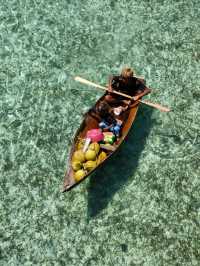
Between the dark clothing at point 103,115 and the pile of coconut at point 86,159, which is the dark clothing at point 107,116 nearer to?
the dark clothing at point 103,115

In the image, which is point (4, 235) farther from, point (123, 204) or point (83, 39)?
point (83, 39)

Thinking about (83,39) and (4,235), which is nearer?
(4,235)

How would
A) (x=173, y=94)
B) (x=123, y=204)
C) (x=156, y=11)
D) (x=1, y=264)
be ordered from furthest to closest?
1. (x=156, y=11)
2. (x=173, y=94)
3. (x=123, y=204)
4. (x=1, y=264)

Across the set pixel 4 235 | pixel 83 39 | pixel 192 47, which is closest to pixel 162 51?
pixel 192 47

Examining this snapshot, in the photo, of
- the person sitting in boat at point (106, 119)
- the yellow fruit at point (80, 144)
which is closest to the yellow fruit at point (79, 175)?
the yellow fruit at point (80, 144)

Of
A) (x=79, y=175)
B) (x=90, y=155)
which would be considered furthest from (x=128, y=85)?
(x=79, y=175)

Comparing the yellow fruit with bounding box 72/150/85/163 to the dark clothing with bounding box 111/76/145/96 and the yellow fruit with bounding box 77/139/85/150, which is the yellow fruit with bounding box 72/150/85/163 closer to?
the yellow fruit with bounding box 77/139/85/150

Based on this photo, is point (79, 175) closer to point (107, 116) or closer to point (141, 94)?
point (107, 116)
